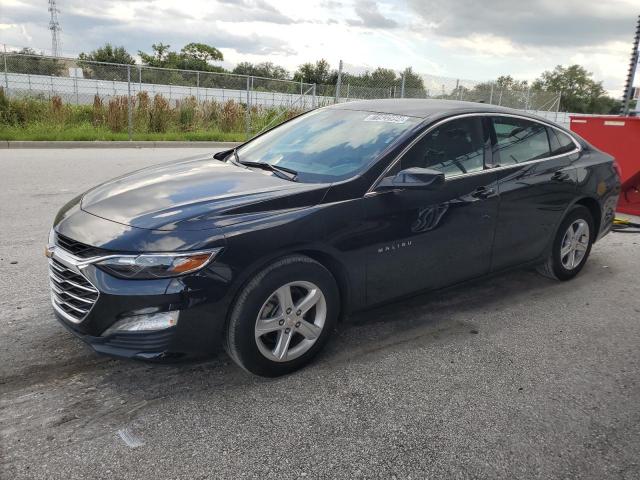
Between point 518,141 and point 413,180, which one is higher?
point 518,141

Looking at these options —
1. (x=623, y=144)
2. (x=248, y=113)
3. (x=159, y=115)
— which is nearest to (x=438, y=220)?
(x=623, y=144)

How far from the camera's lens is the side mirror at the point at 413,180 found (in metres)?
3.30

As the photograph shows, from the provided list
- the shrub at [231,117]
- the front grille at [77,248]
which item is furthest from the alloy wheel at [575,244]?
the shrub at [231,117]

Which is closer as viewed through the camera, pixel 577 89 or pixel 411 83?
pixel 411 83

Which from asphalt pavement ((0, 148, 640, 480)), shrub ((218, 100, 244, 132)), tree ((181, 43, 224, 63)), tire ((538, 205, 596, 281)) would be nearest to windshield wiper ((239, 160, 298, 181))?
asphalt pavement ((0, 148, 640, 480))

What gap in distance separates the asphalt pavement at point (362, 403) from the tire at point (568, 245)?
23.4 inches

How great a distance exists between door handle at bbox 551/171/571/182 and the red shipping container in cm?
365

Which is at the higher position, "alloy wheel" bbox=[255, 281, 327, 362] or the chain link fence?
the chain link fence

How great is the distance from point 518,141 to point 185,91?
57.2 ft

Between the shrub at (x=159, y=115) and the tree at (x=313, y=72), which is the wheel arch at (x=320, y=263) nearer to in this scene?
the shrub at (x=159, y=115)

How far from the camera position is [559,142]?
15.5ft

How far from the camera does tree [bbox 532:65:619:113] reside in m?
57.6

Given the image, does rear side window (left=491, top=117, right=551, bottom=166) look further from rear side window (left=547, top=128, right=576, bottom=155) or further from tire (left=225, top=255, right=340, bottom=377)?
tire (left=225, top=255, right=340, bottom=377)

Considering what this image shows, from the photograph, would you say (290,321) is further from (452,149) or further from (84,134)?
(84,134)
